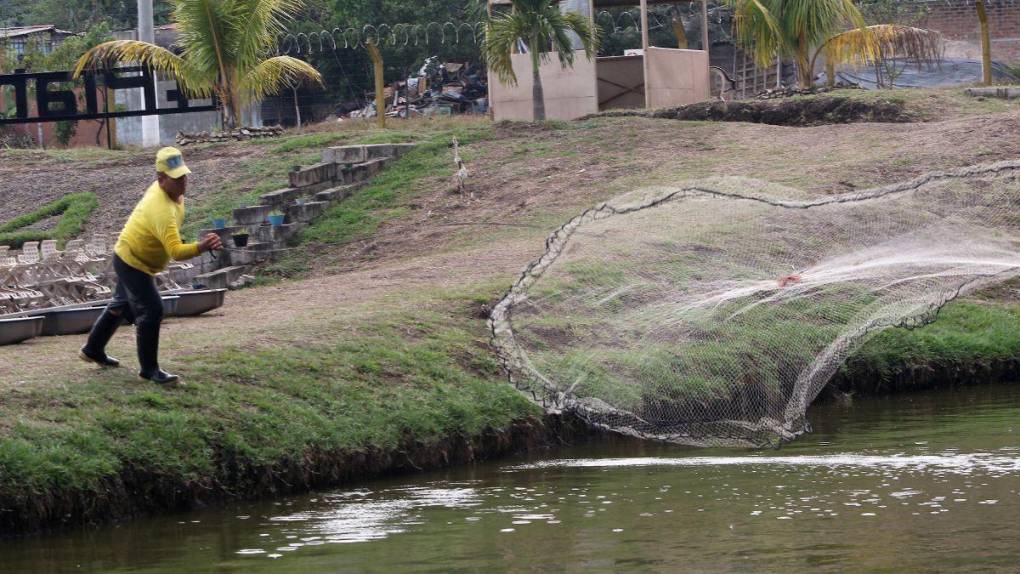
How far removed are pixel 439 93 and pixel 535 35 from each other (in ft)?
46.1

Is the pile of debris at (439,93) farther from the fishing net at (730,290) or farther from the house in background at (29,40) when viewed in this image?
the fishing net at (730,290)

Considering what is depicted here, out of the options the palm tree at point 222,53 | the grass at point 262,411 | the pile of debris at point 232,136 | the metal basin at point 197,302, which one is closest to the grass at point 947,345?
the grass at point 262,411

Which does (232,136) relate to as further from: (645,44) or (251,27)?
(645,44)

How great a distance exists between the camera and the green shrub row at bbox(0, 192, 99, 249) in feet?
83.4

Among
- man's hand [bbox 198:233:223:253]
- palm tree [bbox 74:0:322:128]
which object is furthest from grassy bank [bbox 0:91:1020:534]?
man's hand [bbox 198:233:223:253]

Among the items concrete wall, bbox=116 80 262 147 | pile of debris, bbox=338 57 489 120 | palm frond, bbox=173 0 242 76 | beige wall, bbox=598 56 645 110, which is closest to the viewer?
palm frond, bbox=173 0 242 76

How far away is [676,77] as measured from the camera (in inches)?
1180

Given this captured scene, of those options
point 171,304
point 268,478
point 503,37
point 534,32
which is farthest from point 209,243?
point 534,32

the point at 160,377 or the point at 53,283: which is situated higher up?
the point at 53,283

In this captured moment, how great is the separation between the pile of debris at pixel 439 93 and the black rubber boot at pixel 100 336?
27.1 m

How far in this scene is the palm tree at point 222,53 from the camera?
2800 centimetres

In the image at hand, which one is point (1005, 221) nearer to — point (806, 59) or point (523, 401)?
point (523, 401)

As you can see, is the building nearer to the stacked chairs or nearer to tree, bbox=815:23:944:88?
tree, bbox=815:23:944:88

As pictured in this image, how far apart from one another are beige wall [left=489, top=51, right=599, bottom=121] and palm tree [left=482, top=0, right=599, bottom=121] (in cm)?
72
